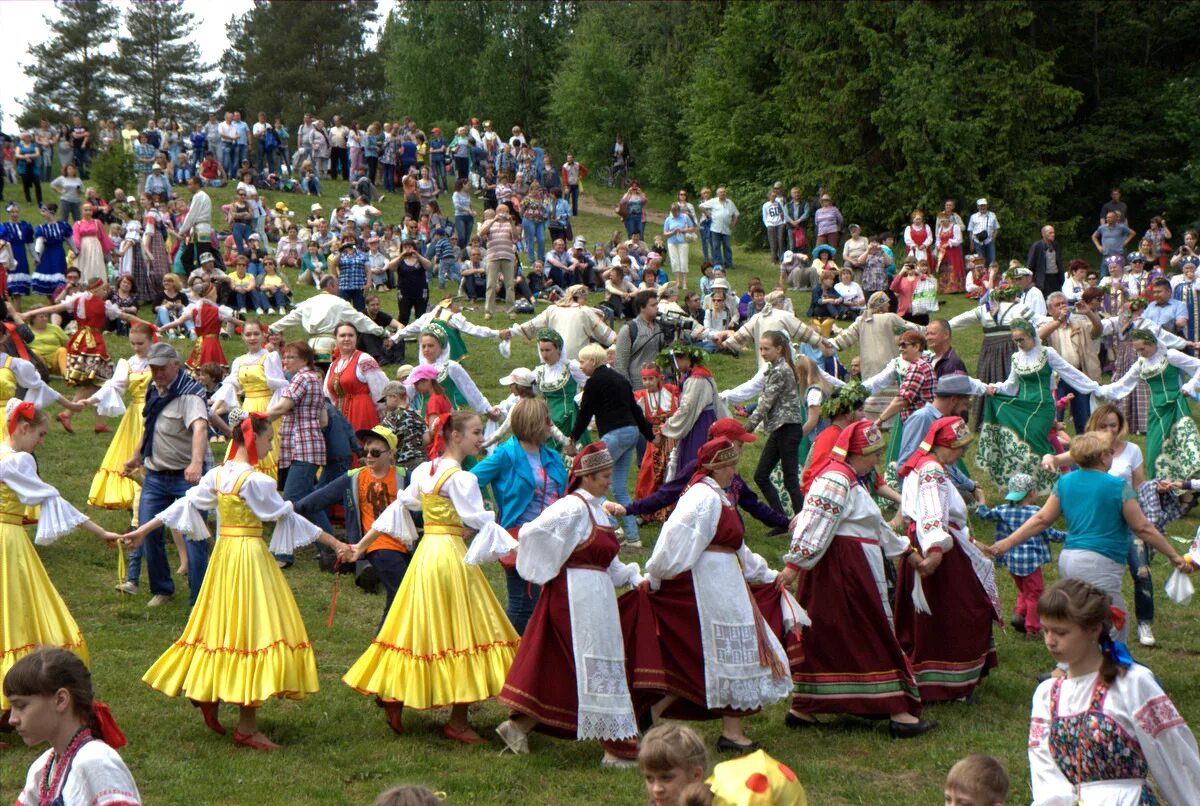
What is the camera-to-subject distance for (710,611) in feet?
25.0

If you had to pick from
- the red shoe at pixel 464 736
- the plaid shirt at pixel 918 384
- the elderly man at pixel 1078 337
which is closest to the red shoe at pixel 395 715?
the red shoe at pixel 464 736

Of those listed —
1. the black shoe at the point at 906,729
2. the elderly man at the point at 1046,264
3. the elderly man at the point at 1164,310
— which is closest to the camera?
the black shoe at the point at 906,729

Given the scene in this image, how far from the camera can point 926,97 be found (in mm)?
31500

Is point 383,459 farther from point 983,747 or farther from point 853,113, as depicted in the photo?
point 853,113

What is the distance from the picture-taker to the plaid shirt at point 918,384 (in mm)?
12578

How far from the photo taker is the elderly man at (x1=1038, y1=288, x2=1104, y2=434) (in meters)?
15.5

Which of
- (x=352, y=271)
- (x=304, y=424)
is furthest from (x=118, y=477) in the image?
(x=352, y=271)

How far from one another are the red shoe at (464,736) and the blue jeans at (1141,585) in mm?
4515

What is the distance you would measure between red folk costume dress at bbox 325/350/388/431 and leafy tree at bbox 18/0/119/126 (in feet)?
191

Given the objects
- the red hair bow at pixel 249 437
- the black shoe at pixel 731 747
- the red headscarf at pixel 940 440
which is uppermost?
the red hair bow at pixel 249 437

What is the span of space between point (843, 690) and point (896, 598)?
93 centimetres

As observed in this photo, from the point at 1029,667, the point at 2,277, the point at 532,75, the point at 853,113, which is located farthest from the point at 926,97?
the point at 532,75

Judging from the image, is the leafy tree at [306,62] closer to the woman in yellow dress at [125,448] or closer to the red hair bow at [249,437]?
the woman in yellow dress at [125,448]

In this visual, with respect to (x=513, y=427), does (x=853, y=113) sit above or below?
above
